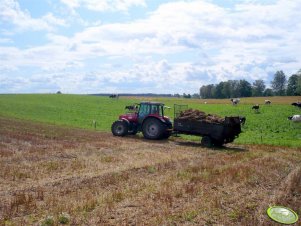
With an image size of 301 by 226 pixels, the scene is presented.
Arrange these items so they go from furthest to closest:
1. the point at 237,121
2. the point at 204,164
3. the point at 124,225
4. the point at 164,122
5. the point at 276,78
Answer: the point at 276,78
the point at 164,122
the point at 237,121
the point at 204,164
the point at 124,225

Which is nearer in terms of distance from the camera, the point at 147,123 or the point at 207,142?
the point at 207,142

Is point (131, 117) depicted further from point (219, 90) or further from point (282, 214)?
point (219, 90)

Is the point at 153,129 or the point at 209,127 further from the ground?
the point at 209,127

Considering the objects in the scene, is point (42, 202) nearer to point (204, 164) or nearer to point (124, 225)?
point (124, 225)

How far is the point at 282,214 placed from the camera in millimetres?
8242

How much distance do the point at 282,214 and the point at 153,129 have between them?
14089mm

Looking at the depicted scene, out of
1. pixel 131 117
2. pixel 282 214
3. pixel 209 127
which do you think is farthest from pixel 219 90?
pixel 282 214

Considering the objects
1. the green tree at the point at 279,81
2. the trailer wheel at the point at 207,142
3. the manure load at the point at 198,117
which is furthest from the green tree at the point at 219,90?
the trailer wheel at the point at 207,142

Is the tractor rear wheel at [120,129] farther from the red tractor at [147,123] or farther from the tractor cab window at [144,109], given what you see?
the tractor cab window at [144,109]

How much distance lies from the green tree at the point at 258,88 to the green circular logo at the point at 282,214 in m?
119

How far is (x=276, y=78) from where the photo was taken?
5354 inches

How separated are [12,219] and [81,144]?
431 inches

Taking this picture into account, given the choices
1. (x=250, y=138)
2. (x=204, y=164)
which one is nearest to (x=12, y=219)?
(x=204, y=164)

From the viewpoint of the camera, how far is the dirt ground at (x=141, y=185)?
8000 millimetres
